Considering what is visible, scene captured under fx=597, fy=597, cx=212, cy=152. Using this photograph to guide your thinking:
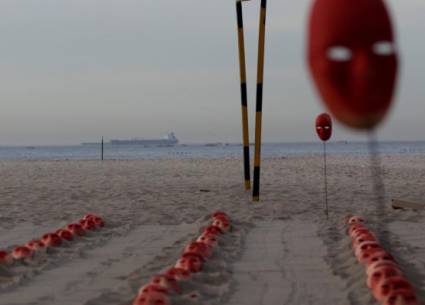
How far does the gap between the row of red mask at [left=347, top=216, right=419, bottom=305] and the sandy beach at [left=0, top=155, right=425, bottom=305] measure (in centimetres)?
12

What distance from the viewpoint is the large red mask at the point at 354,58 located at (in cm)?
194

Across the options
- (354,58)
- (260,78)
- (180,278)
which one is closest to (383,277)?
(180,278)

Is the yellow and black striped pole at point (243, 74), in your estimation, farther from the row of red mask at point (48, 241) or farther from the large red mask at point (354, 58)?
the large red mask at point (354, 58)

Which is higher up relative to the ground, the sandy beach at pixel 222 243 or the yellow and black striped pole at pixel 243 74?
the yellow and black striped pole at pixel 243 74

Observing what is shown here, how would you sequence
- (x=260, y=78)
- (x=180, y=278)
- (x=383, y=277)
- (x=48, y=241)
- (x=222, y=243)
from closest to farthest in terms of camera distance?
(x=383, y=277) → (x=180, y=278) → (x=48, y=241) → (x=222, y=243) → (x=260, y=78)

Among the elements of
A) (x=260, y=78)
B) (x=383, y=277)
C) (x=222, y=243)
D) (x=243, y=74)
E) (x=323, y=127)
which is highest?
(x=243, y=74)

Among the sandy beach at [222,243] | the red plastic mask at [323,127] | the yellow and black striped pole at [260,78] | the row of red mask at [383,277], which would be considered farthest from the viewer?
the yellow and black striped pole at [260,78]

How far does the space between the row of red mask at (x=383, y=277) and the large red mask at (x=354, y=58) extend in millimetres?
2276

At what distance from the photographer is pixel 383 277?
4.34 metres

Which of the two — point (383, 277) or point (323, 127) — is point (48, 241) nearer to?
point (323, 127)

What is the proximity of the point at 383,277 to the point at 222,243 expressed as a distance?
2.81 m

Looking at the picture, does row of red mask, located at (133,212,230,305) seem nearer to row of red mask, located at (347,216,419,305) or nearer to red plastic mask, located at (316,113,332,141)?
row of red mask, located at (347,216,419,305)

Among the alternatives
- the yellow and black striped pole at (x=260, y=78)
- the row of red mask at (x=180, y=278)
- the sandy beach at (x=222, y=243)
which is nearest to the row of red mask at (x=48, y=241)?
the sandy beach at (x=222, y=243)

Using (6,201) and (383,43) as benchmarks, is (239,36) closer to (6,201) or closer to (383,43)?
(6,201)
